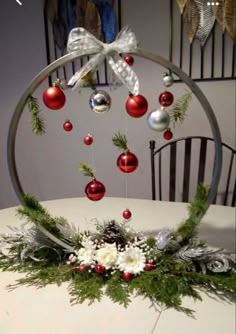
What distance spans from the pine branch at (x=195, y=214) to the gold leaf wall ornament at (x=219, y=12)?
1.03 meters

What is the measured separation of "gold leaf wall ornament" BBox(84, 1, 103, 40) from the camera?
5.25 ft

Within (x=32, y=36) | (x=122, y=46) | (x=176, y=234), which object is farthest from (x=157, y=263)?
(x=32, y=36)

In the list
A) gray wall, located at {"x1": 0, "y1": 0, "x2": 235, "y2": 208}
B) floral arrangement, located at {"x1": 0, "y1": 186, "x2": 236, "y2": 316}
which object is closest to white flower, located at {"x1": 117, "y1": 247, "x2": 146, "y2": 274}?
floral arrangement, located at {"x1": 0, "y1": 186, "x2": 236, "y2": 316}

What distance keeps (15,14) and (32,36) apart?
0.49ft

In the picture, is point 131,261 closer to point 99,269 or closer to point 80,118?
point 99,269

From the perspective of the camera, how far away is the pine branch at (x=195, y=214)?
74 cm

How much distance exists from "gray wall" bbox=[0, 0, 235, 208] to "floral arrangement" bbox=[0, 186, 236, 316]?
98cm

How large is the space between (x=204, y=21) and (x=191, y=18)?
0.06 meters

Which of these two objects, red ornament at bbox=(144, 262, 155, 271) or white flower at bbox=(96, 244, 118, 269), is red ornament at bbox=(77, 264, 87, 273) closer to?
white flower at bbox=(96, 244, 118, 269)

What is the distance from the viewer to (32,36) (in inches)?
71.2

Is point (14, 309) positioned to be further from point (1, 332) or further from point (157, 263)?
point (157, 263)

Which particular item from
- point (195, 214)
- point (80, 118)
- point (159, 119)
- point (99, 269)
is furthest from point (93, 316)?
point (80, 118)

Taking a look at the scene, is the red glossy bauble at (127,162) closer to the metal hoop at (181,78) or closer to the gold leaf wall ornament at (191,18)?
the metal hoop at (181,78)

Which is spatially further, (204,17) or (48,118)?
(48,118)
